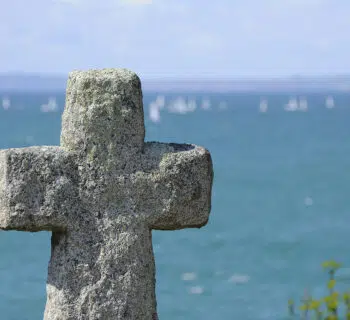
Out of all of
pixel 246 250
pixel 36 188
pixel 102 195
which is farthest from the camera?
pixel 246 250

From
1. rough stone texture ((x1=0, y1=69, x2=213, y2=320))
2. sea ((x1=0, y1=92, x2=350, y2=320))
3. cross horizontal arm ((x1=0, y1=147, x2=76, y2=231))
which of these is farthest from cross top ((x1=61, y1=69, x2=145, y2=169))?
sea ((x1=0, y1=92, x2=350, y2=320))

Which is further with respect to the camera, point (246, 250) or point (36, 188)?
point (246, 250)

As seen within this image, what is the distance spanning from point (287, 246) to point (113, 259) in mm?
23600

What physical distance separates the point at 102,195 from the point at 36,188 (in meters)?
0.34

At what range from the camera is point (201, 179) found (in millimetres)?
6031

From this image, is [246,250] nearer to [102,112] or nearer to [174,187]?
[174,187]

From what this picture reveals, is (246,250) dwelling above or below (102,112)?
below

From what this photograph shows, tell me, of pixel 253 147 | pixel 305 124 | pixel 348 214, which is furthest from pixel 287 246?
pixel 305 124

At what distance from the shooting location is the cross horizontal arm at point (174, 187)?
235 inches

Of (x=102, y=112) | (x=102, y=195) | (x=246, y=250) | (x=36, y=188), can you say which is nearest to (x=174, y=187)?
(x=102, y=195)

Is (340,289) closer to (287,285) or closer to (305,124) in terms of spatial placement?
(287,285)

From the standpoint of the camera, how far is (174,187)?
5996 millimetres

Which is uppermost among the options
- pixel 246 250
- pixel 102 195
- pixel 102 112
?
pixel 102 112

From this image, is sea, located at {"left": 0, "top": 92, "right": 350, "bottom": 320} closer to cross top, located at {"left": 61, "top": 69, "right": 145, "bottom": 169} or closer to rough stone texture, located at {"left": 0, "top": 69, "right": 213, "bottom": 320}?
rough stone texture, located at {"left": 0, "top": 69, "right": 213, "bottom": 320}
